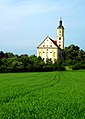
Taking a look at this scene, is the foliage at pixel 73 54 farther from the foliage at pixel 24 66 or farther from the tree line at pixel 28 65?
the foliage at pixel 24 66

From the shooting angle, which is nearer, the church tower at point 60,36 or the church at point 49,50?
the church at point 49,50

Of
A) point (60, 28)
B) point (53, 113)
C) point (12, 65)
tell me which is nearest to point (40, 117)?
point (53, 113)

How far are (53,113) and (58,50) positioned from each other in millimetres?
163324

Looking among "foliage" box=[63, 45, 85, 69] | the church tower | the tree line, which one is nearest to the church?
"foliage" box=[63, 45, 85, 69]

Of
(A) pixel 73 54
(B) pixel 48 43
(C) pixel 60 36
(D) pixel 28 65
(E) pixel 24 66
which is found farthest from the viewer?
(C) pixel 60 36

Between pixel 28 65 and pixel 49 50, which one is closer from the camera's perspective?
pixel 28 65

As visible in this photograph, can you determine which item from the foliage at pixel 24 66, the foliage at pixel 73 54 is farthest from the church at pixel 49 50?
the foliage at pixel 24 66

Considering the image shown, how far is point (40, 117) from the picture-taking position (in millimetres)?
16422

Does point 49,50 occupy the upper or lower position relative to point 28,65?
upper

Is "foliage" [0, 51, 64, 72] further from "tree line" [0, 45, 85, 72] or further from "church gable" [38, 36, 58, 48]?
"church gable" [38, 36, 58, 48]

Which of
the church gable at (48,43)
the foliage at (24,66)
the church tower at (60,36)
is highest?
the church tower at (60,36)

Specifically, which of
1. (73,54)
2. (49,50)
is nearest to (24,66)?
(49,50)

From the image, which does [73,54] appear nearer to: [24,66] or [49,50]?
[49,50]

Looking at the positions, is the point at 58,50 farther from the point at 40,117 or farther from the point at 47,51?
the point at 40,117
